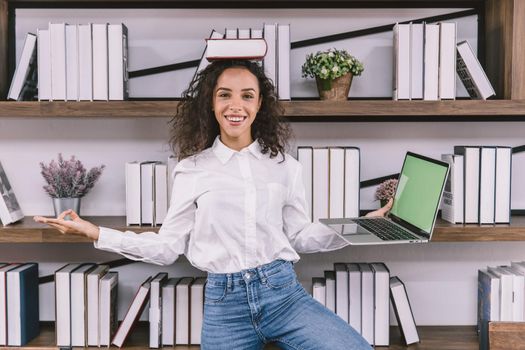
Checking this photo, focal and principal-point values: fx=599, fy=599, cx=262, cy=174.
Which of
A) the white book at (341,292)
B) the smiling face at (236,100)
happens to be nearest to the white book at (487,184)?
the white book at (341,292)

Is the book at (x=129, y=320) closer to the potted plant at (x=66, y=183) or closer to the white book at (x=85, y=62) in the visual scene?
the potted plant at (x=66, y=183)

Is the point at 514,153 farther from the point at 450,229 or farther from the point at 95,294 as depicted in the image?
the point at 95,294

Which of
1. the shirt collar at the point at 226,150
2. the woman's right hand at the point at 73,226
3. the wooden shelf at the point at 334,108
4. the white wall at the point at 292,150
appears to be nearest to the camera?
the woman's right hand at the point at 73,226

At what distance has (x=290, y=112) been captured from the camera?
1.91m

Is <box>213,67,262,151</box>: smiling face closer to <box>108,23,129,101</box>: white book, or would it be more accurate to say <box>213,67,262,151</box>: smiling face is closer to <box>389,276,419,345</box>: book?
<box>108,23,129,101</box>: white book

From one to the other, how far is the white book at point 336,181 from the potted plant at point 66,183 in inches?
32.9

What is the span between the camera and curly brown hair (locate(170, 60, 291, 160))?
1.74 m

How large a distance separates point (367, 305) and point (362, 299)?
26 millimetres

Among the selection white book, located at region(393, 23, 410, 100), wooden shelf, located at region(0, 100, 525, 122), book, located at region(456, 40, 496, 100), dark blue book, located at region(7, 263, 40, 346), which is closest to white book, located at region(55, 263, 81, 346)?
dark blue book, located at region(7, 263, 40, 346)

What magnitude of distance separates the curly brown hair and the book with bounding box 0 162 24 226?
653mm

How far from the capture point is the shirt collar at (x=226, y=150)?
1724 millimetres

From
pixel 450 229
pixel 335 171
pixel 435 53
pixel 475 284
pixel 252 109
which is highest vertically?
pixel 435 53

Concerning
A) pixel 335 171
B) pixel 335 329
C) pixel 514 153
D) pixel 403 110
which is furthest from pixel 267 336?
pixel 514 153

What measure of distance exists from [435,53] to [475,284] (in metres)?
0.92
